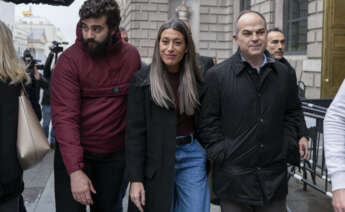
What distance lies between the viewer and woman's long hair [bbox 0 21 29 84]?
107 inches

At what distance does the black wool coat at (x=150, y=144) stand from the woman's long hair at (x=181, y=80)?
7 cm

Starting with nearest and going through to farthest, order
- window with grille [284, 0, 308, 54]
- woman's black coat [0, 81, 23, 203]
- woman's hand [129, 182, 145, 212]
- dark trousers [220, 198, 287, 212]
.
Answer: woman's black coat [0, 81, 23, 203] → woman's hand [129, 182, 145, 212] → dark trousers [220, 198, 287, 212] → window with grille [284, 0, 308, 54]

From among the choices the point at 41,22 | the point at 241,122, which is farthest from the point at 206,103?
the point at 41,22

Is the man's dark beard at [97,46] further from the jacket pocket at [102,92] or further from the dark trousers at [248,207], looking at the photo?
the dark trousers at [248,207]

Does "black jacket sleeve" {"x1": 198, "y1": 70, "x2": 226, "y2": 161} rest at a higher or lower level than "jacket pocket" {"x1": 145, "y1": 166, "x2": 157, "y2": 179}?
higher

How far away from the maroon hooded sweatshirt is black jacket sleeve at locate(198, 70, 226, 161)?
540 millimetres

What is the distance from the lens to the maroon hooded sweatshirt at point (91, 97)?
295 centimetres

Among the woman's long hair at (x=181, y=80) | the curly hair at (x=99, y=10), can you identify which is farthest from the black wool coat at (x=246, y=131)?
the curly hair at (x=99, y=10)

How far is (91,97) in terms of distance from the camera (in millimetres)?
3014

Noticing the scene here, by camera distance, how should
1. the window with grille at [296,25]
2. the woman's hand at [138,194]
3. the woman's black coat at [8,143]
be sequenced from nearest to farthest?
the woman's black coat at [8,143], the woman's hand at [138,194], the window with grille at [296,25]

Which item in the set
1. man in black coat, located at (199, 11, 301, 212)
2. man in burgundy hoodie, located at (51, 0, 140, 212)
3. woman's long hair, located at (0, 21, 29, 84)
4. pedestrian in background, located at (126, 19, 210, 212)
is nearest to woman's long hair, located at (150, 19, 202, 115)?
pedestrian in background, located at (126, 19, 210, 212)

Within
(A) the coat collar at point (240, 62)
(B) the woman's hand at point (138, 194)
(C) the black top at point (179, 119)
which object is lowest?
(B) the woman's hand at point (138, 194)

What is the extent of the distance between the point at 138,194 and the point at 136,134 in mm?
378

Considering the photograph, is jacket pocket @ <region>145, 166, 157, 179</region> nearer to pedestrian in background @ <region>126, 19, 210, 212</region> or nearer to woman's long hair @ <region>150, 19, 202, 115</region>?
pedestrian in background @ <region>126, 19, 210, 212</region>
